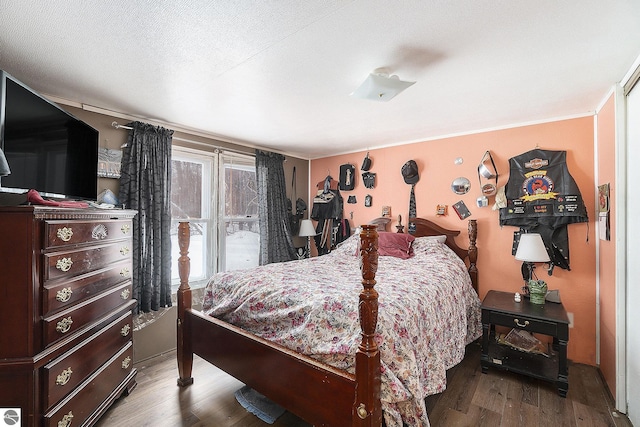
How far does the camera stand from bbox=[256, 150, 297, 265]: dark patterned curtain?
3.90 meters

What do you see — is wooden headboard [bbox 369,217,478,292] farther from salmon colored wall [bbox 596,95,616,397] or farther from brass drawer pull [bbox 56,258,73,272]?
brass drawer pull [bbox 56,258,73,272]

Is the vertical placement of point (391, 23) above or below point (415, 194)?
above

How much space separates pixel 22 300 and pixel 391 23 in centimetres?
218

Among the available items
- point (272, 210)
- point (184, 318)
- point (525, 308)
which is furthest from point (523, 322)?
point (272, 210)

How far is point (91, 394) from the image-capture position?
5.61ft

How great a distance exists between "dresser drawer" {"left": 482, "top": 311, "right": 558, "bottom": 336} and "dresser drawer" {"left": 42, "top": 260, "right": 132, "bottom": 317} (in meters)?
2.88

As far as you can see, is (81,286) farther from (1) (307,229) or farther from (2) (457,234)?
(2) (457,234)

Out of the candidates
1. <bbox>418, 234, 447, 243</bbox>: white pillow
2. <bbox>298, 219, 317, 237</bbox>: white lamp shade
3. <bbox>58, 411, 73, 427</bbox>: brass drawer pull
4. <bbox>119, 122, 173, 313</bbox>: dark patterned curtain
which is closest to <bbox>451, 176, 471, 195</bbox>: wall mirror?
<bbox>418, 234, 447, 243</bbox>: white pillow

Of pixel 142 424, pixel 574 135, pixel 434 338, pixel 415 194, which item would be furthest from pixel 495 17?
pixel 142 424

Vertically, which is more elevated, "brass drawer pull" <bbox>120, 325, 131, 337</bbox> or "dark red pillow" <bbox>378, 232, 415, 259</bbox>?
"dark red pillow" <bbox>378, 232, 415, 259</bbox>

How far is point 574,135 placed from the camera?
268 cm

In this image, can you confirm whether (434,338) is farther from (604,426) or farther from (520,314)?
(604,426)

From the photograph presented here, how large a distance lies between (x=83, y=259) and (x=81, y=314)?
310 mm

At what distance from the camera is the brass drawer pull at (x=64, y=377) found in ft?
Result: 4.84
